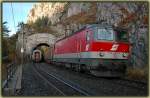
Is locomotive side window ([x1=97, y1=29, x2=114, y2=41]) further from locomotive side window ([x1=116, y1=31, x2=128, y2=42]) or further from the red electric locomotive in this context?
locomotive side window ([x1=116, y1=31, x2=128, y2=42])

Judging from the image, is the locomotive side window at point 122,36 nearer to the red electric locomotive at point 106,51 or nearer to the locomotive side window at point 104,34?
the red electric locomotive at point 106,51

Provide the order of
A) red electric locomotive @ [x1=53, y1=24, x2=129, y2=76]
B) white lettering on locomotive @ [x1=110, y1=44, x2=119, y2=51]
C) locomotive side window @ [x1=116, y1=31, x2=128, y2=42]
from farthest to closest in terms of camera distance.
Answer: locomotive side window @ [x1=116, y1=31, x2=128, y2=42] → white lettering on locomotive @ [x1=110, y1=44, x2=119, y2=51] → red electric locomotive @ [x1=53, y1=24, x2=129, y2=76]

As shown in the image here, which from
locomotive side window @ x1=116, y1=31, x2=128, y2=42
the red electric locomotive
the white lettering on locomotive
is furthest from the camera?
locomotive side window @ x1=116, y1=31, x2=128, y2=42

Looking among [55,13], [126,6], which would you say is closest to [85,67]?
[126,6]

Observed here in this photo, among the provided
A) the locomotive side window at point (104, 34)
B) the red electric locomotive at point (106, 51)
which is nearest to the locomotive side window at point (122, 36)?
the red electric locomotive at point (106, 51)

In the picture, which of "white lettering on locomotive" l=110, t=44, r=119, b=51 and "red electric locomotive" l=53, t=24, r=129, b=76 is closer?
"red electric locomotive" l=53, t=24, r=129, b=76

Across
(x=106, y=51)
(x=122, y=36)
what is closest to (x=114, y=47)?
(x=106, y=51)

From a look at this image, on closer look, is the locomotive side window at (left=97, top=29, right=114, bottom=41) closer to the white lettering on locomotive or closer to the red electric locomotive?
the red electric locomotive

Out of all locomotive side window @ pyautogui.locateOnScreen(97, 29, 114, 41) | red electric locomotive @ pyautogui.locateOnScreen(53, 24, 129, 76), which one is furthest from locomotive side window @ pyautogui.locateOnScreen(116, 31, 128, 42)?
locomotive side window @ pyautogui.locateOnScreen(97, 29, 114, 41)

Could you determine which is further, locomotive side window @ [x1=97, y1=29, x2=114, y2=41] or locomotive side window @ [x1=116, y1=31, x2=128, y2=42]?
locomotive side window @ [x1=116, y1=31, x2=128, y2=42]

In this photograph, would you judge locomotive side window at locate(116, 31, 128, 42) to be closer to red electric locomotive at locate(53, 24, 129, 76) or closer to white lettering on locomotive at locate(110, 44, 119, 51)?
red electric locomotive at locate(53, 24, 129, 76)

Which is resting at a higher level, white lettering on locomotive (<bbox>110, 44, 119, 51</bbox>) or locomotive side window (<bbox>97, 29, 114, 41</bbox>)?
locomotive side window (<bbox>97, 29, 114, 41</bbox>)

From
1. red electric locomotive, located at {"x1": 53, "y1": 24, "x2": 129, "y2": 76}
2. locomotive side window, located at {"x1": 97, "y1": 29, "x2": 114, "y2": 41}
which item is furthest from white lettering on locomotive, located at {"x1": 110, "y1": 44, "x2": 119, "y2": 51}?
locomotive side window, located at {"x1": 97, "y1": 29, "x2": 114, "y2": 41}

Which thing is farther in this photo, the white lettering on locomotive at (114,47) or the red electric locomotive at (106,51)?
the white lettering on locomotive at (114,47)
